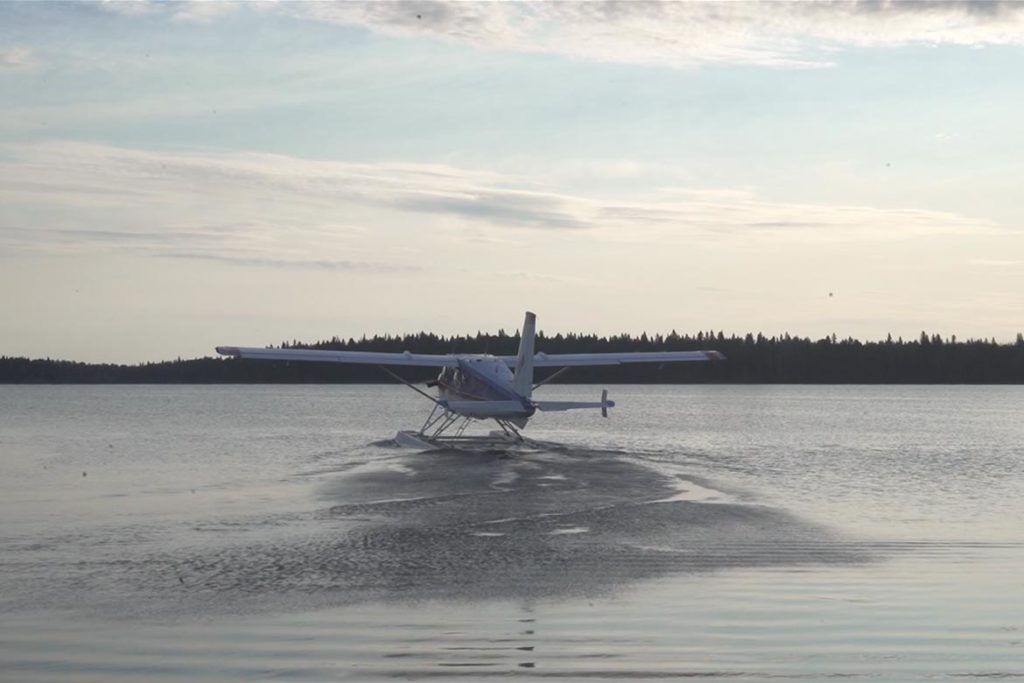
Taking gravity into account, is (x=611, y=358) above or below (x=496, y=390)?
above

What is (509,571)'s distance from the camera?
10.6 m

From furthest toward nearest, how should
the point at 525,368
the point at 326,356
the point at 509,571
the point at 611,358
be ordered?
the point at 611,358 < the point at 326,356 < the point at 525,368 < the point at 509,571

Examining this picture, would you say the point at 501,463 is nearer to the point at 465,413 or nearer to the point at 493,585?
the point at 465,413

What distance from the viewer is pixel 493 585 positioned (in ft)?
32.5

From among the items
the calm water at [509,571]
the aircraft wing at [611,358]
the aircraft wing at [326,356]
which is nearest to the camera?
the calm water at [509,571]

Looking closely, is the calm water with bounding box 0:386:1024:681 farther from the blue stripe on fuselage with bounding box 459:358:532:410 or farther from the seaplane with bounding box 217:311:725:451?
the blue stripe on fuselage with bounding box 459:358:532:410

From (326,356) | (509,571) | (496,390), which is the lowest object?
(509,571)

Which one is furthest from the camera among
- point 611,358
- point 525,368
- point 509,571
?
point 611,358

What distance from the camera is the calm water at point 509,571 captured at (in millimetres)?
7309

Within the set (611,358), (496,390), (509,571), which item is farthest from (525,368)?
(509,571)

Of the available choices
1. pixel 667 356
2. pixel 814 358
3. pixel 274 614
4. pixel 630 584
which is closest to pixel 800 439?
pixel 667 356

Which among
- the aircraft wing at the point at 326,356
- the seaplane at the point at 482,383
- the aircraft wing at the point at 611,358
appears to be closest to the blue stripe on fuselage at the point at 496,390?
the seaplane at the point at 482,383

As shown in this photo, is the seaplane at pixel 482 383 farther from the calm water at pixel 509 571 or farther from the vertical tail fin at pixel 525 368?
the calm water at pixel 509 571

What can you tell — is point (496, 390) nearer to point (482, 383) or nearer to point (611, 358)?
point (482, 383)
